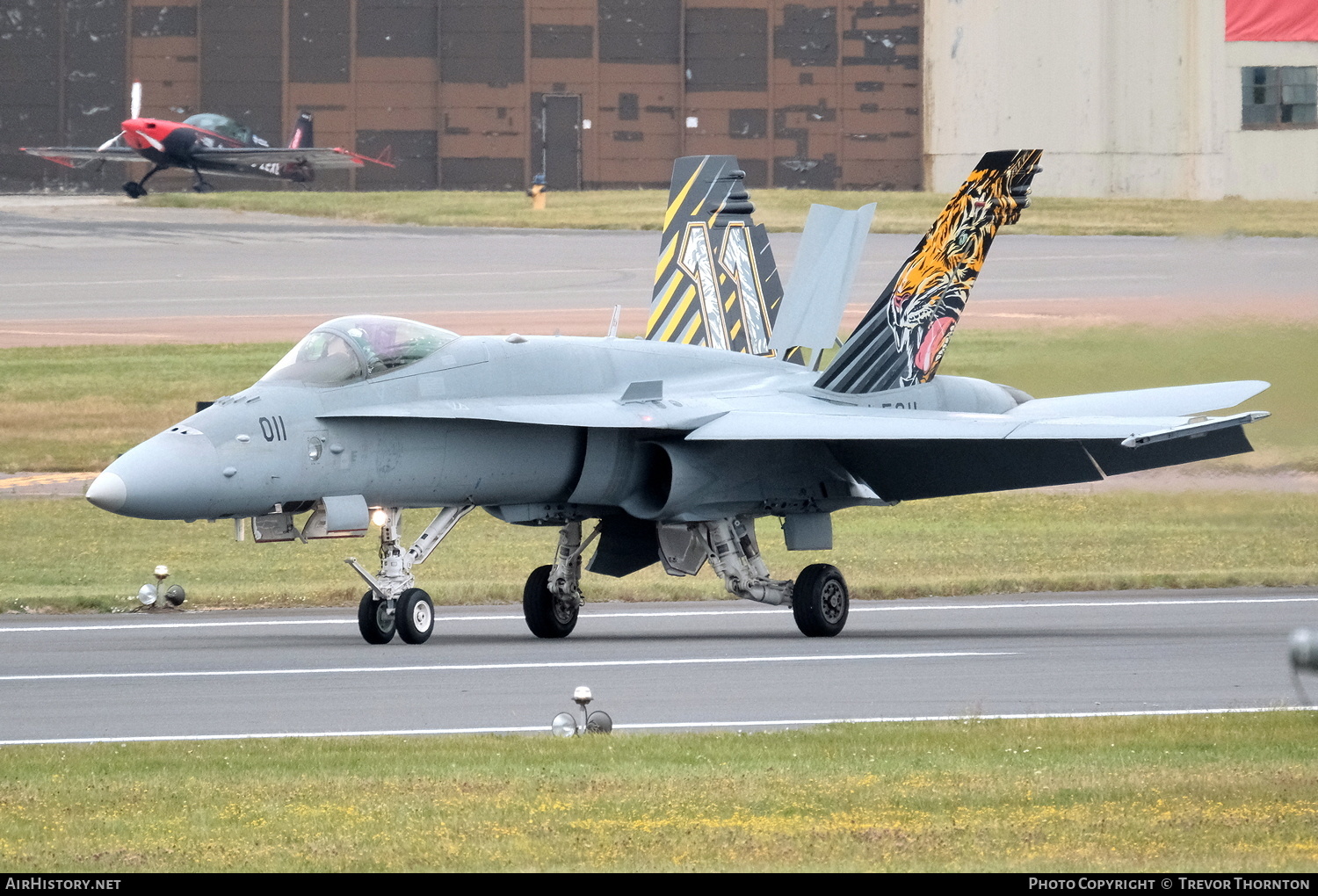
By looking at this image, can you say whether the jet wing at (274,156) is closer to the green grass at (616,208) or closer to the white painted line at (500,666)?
the green grass at (616,208)

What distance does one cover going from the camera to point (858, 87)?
2559 inches

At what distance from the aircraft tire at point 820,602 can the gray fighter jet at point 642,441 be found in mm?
23

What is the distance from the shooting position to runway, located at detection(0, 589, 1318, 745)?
1207 centimetres

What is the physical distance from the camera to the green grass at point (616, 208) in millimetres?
52281

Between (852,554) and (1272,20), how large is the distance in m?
27.4

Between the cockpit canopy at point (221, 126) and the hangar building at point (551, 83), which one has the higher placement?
the hangar building at point (551, 83)

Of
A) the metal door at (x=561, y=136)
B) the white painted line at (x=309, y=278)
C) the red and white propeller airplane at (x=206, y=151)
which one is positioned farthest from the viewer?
the metal door at (x=561, y=136)

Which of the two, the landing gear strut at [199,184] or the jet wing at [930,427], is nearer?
the jet wing at [930,427]

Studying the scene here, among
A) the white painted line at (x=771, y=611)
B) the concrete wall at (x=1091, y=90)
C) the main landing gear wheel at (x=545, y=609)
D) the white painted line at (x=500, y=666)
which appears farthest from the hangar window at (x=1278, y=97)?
the white painted line at (x=500, y=666)

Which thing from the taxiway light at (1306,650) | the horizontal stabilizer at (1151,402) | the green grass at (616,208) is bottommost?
the taxiway light at (1306,650)

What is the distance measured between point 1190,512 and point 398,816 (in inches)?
480

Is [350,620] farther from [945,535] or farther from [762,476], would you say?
[945,535]

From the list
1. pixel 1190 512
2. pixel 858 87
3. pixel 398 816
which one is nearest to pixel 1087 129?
pixel 858 87

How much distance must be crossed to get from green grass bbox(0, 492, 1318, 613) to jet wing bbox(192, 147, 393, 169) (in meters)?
Result: 31.1
